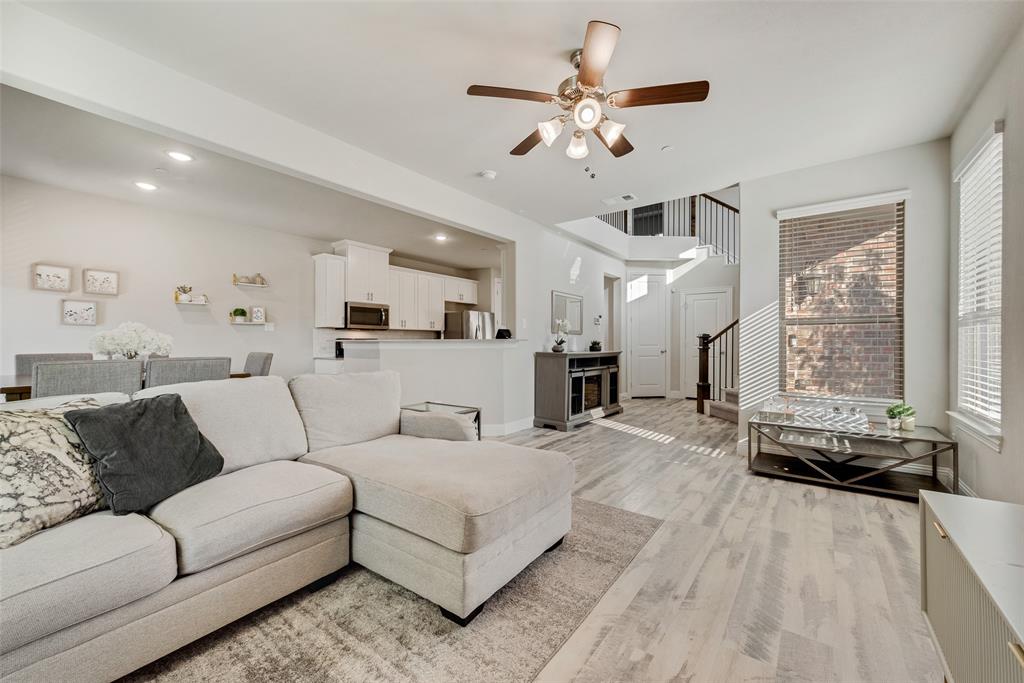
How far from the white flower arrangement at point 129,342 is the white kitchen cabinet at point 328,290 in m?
2.76

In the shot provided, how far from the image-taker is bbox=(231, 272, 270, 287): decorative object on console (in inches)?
198

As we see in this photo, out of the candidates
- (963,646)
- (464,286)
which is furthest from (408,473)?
(464,286)

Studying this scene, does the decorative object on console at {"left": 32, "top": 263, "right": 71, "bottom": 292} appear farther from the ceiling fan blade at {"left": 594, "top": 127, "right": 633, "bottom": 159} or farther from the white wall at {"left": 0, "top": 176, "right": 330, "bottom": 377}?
the ceiling fan blade at {"left": 594, "top": 127, "right": 633, "bottom": 159}

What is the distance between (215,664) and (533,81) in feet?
10.1

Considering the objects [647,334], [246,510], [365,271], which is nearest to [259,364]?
[365,271]

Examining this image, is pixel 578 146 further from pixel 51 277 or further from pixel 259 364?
pixel 51 277

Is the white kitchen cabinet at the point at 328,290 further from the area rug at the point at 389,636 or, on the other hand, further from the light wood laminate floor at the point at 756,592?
the area rug at the point at 389,636

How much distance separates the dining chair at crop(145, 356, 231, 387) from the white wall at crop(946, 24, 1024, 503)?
4993mm

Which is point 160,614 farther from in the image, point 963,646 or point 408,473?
point 963,646

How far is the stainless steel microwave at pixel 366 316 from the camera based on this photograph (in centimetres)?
590

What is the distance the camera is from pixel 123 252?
14.2ft

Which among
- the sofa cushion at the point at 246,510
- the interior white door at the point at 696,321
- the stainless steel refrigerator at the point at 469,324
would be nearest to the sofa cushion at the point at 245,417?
the sofa cushion at the point at 246,510

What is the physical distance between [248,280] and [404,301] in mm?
2221

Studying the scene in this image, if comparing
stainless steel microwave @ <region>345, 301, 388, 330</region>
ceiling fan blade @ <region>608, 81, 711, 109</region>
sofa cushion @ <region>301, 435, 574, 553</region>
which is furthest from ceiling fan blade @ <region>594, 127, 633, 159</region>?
stainless steel microwave @ <region>345, 301, 388, 330</region>
